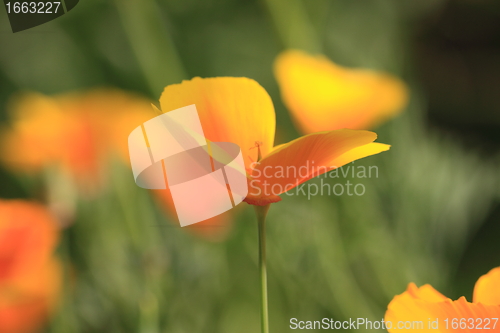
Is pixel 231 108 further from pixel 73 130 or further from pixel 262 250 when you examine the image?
pixel 73 130

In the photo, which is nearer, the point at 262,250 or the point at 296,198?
the point at 262,250

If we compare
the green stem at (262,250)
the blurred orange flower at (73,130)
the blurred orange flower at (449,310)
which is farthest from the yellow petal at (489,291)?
the blurred orange flower at (73,130)

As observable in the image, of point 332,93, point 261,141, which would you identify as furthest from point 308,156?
point 332,93

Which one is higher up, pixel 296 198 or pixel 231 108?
pixel 231 108

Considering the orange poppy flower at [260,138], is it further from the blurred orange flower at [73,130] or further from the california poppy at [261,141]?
the blurred orange flower at [73,130]

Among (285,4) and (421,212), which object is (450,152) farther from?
(285,4)

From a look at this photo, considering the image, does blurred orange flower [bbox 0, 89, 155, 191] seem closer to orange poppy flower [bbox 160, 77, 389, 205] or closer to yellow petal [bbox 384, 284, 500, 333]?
orange poppy flower [bbox 160, 77, 389, 205]
